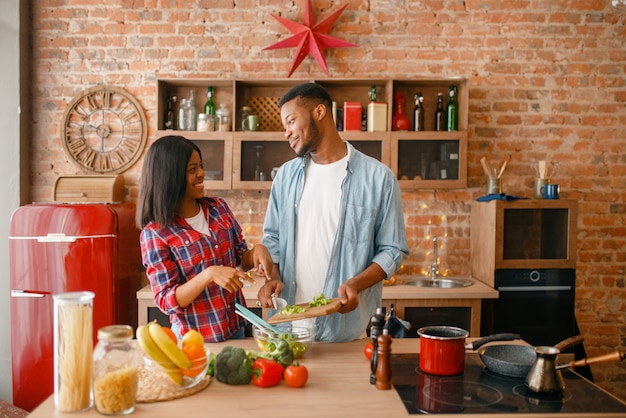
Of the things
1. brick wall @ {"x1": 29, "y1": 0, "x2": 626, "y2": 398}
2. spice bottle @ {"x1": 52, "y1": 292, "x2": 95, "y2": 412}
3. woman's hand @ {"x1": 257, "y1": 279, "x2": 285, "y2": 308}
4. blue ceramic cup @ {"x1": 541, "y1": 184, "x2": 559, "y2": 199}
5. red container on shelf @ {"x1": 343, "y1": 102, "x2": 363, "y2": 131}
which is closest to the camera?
spice bottle @ {"x1": 52, "y1": 292, "x2": 95, "y2": 412}

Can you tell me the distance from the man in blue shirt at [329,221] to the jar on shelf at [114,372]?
0.92 meters

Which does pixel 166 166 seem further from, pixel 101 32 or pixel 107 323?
pixel 101 32

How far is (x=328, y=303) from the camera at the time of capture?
1.84 m

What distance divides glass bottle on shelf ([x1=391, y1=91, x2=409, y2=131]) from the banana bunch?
103 inches

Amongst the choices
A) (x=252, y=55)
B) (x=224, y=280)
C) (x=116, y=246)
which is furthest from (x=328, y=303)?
(x=252, y=55)

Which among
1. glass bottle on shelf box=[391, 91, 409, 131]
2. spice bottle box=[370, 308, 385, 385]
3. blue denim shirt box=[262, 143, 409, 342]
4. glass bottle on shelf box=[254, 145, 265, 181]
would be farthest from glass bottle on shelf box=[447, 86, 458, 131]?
spice bottle box=[370, 308, 385, 385]

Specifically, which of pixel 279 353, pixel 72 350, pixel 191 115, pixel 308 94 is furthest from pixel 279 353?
pixel 191 115

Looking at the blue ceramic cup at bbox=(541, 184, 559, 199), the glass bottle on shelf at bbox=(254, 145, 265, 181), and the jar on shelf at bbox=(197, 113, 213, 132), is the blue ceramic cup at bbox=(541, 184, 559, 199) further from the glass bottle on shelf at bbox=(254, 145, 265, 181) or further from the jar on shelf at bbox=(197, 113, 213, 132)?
the jar on shelf at bbox=(197, 113, 213, 132)

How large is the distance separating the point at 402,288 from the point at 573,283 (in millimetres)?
1136

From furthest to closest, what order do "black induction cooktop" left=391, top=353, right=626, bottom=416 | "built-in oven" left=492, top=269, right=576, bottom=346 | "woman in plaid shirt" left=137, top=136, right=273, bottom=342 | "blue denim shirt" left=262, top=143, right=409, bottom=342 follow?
"built-in oven" left=492, top=269, right=576, bottom=346 < "blue denim shirt" left=262, top=143, right=409, bottom=342 < "woman in plaid shirt" left=137, top=136, right=273, bottom=342 < "black induction cooktop" left=391, top=353, right=626, bottom=416

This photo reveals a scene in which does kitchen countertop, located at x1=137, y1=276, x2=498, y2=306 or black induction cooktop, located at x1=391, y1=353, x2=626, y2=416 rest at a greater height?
black induction cooktop, located at x1=391, y1=353, x2=626, y2=416

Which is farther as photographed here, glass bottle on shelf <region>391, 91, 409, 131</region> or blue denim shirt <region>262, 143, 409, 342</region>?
glass bottle on shelf <region>391, 91, 409, 131</region>

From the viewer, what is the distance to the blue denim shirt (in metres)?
2.14

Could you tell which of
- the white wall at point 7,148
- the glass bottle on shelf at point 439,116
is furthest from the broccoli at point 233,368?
the white wall at point 7,148
